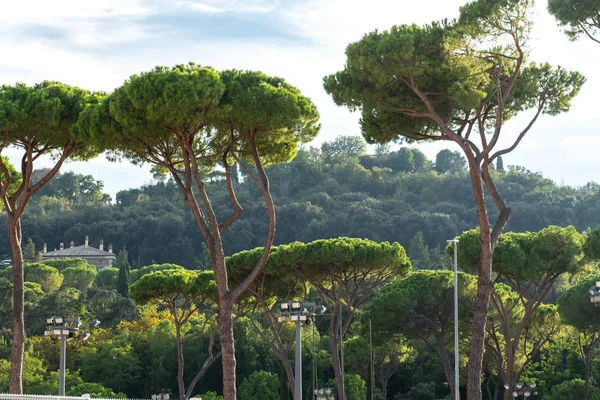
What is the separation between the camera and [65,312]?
1927 inches

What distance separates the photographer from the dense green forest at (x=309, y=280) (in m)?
34.0

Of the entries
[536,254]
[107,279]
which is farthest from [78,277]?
[536,254]

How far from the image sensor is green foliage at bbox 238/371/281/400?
1674 inches

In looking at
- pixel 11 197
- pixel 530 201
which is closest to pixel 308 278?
pixel 11 197

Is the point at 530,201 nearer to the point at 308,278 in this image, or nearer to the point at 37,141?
the point at 308,278

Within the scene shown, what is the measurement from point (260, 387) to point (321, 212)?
53.2 m

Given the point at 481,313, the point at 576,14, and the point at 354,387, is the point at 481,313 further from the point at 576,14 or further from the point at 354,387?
the point at 354,387

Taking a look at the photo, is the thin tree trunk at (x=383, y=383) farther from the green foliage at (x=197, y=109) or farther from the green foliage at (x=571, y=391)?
the green foliage at (x=197, y=109)

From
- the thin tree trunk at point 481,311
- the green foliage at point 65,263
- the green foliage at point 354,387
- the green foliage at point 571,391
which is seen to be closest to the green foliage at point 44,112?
the thin tree trunk at point 481,311

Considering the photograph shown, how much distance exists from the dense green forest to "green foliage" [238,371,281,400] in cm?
6

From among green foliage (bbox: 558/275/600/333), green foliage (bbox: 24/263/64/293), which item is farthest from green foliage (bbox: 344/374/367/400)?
green foliage (bbox: 24/263/64/293)

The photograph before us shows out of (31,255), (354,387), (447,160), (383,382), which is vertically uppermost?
(447,160)

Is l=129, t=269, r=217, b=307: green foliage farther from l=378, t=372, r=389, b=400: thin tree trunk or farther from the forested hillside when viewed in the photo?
the forested hillside

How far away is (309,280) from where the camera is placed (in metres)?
31.2
